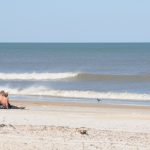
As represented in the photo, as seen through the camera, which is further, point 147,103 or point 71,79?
point 71,79

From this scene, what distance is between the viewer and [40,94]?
31875 millimetres

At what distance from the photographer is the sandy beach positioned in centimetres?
1217

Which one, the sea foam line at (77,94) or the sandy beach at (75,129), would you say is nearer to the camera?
the sandy beach at (75,129)

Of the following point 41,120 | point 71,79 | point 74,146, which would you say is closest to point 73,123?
point 41,120

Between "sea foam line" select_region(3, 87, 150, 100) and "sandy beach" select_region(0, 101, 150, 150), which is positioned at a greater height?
"sea foam line" select_region(3, 87, 150, 100)

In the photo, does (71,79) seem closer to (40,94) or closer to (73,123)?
(40,94)

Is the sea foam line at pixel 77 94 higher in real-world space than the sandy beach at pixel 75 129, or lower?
higher

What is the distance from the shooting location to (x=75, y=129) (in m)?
14.4

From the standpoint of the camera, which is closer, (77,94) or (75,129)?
(75,129)

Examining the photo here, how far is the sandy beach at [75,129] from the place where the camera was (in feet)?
39.9

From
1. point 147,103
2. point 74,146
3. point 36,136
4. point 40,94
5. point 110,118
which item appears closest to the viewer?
point 74,146

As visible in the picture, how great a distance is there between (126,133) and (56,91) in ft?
62.4

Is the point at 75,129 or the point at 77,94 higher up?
the point at 77,94

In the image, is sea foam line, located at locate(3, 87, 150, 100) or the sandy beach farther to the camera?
sea foam line, located at locate(3, 87, 150, 100)
